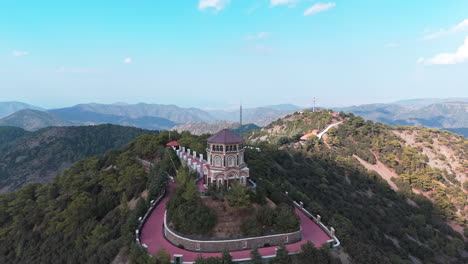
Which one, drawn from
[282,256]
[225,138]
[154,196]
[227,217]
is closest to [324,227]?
[282,256]

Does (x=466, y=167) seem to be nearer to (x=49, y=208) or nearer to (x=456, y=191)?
(x=456, y=191)

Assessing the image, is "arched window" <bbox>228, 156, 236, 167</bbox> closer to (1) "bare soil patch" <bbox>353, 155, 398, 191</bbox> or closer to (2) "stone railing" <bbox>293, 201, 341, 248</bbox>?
(2) "stone railing" <bbox>293, 201, 341, 248</bbox>

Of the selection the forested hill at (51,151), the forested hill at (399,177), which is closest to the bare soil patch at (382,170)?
the forested hill at (399,177)

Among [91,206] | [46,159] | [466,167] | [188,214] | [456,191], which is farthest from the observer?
[46,159]

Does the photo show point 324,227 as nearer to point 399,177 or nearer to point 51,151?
point 399,177

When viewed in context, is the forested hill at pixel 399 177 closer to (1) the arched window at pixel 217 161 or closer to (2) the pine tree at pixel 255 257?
(2) the pine tree at pixel 255 257

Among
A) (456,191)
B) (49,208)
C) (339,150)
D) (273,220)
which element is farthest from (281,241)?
(456,191)
